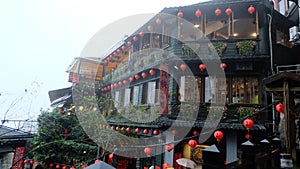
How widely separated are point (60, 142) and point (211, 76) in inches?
507

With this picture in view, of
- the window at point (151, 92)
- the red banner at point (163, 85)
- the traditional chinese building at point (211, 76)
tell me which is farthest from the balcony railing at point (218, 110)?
the window at point (151, 92)

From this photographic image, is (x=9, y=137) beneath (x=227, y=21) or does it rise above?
beneath

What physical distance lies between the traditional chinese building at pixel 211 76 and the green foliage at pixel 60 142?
3.35 m

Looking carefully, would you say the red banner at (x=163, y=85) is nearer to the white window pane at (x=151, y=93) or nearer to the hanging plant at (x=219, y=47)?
the white window pane at (x=151, y=93)

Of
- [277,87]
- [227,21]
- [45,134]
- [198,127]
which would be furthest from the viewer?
[45,134]

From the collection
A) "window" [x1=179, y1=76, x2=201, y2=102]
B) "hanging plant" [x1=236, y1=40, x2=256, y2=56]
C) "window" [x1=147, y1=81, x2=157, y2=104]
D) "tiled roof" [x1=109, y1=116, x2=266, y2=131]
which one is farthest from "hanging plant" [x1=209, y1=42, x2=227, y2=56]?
"window" [x1=147, y1=81, x2=157, y2=104]

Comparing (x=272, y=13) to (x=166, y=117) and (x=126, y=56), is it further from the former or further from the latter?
(x=126, y=56)

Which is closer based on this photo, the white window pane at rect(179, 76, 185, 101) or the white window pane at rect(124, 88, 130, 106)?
the white window pane at rect(179, 76, 185, 101)

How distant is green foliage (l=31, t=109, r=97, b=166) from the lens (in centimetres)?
1609

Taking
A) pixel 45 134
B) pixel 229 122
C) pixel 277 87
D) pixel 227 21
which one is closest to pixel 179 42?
pixel 227 21

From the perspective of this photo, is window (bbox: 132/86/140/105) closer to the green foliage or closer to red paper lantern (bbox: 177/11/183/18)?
the green foliage

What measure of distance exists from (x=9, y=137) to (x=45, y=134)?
2723 millimetres

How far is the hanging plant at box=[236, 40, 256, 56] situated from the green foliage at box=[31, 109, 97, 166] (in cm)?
1236

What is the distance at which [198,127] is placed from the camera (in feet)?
39.0
